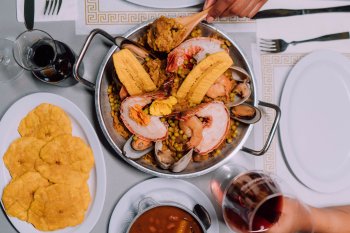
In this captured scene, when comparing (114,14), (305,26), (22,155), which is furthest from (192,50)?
(22,155)

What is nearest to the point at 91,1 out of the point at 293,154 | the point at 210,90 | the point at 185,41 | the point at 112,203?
the point at 185,41

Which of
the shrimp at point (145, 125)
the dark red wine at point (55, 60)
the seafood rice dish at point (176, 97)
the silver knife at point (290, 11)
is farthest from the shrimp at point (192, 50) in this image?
the dark red wine at point (55, 60)

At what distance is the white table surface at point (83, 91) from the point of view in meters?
1.42

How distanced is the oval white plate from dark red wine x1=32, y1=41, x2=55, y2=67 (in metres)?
0.10

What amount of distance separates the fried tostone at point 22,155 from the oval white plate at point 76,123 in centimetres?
2

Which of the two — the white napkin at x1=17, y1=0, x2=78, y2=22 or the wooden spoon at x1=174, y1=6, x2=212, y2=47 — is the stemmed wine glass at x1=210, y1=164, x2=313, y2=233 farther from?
the white napkin at x1=17, y1=0, x2=78, y2=22

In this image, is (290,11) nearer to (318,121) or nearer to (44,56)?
(318,121)

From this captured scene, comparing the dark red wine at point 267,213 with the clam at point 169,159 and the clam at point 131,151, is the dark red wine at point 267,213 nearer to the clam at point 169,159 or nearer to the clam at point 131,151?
the clam at point 169,159

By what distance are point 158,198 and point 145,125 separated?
0.28 m

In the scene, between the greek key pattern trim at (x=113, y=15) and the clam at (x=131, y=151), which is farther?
the greek key pattern trim at (x=113, y=15)

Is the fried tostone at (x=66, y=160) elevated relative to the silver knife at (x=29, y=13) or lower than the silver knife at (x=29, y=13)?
lower

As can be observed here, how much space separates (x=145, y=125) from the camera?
1308 mm

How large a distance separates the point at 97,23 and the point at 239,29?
1.57 feet

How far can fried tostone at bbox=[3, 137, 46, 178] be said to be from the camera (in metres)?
1.39
